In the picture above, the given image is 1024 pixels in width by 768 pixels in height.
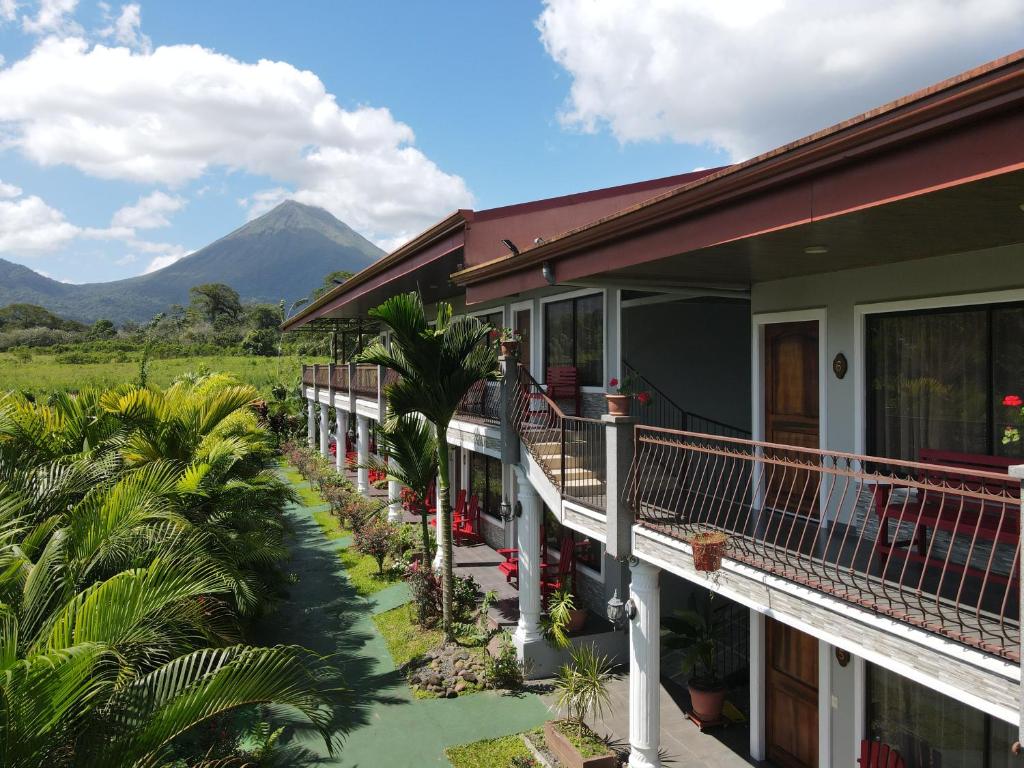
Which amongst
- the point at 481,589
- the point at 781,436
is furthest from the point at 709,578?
the point at 481,589

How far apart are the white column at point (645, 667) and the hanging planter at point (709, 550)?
4.20 feet

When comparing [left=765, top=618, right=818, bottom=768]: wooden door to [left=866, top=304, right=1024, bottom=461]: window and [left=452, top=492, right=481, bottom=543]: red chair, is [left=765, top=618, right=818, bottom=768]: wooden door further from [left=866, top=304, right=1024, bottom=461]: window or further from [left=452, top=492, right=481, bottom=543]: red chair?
[left=452, top=492, right=481, bottom=543]: red chair

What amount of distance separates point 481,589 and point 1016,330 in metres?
9.86

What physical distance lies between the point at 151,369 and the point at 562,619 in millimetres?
48498

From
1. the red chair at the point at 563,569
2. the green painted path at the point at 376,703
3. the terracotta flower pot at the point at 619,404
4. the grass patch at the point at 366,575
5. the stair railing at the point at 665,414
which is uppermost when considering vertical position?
the terracotta flower pot at the point at 619,404

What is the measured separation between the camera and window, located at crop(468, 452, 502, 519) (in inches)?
642

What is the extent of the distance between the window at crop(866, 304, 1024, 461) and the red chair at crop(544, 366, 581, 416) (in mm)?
4936

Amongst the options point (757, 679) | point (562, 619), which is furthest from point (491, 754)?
point (757, 679)

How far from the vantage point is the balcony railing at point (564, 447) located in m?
8.63

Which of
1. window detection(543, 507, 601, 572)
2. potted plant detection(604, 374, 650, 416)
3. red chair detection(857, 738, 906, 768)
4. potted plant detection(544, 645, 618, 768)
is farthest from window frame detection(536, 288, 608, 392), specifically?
red chair detection(857, 738, 906, 768)

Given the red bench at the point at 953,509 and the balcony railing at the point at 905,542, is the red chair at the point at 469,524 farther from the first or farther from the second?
Result: the red bench at the point at 953,509

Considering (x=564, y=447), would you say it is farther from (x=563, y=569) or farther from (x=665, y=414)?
(x=563, y=569)

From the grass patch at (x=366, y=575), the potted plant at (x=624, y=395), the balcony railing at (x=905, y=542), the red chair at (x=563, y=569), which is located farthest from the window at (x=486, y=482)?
the balcony railing at (x=905, y=542)

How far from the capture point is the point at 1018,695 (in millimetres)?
3756
